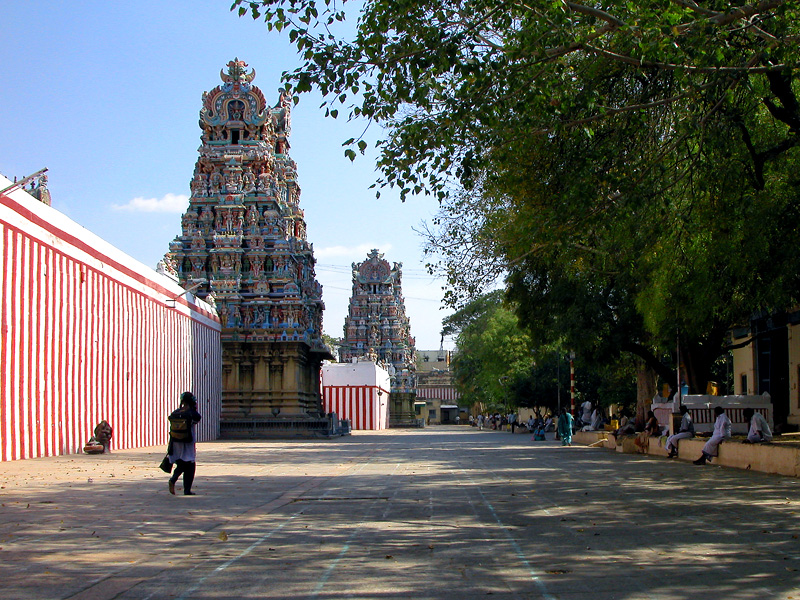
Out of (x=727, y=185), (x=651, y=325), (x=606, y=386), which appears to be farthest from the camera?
(x=606, y=386)

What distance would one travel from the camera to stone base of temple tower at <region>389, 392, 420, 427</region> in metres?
108

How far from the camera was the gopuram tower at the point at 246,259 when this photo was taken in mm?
52625

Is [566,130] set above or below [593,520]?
above

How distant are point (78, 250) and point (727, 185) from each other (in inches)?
770

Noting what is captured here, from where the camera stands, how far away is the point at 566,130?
15.2 m

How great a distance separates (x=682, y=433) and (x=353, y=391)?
2269 inches

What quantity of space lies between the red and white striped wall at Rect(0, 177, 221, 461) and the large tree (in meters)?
12.3

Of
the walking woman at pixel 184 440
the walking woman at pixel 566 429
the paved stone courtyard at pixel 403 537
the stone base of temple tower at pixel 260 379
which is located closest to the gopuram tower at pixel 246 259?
the stone base of temple tower at pixel 260 379

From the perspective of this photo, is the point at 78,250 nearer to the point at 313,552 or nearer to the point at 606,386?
the point at 313,552

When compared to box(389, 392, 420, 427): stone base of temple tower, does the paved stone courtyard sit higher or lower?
higher

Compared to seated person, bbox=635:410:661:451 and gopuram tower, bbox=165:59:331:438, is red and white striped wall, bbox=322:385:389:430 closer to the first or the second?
gopuram tower, bbox=165:59:331:438

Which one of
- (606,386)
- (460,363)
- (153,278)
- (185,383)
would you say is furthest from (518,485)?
(460,363)

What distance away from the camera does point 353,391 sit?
80.4 metres

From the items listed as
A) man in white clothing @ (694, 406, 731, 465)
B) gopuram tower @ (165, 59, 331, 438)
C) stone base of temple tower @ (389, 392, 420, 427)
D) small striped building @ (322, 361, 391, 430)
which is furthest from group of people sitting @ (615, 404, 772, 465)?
stone base of temple tower @ (389, 392, 420, 427)
